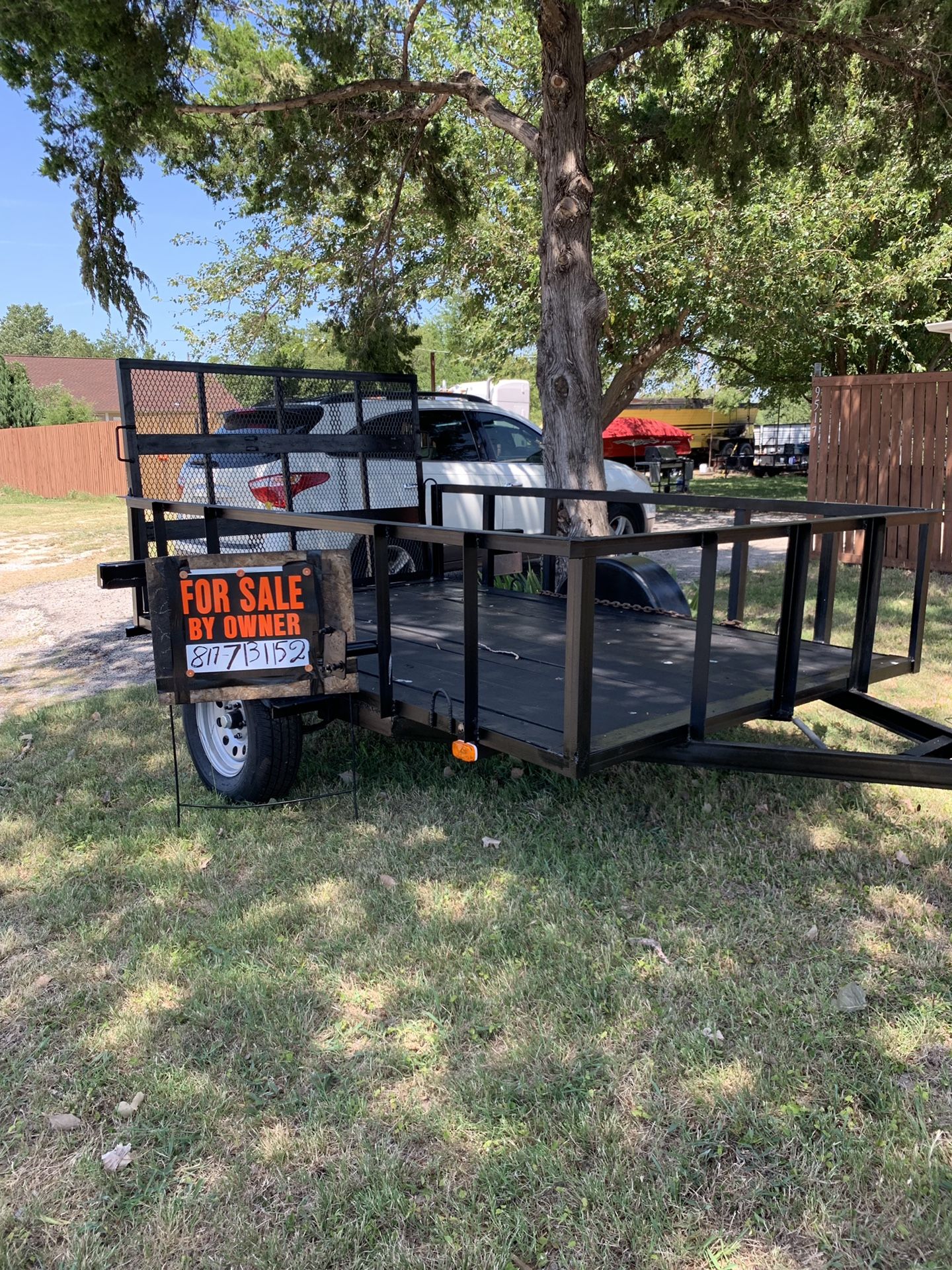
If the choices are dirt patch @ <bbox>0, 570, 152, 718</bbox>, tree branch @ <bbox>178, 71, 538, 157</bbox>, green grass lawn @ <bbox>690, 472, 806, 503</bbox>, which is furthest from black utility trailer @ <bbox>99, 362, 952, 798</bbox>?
green grass lawn @ <bbox>690, 472, 806, 503</bbox>

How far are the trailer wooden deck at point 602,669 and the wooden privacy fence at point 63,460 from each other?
22.3 meters

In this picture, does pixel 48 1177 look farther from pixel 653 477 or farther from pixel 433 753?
pixel 653 477

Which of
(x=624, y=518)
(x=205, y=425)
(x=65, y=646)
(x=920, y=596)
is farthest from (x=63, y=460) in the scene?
(x=920, y=596)

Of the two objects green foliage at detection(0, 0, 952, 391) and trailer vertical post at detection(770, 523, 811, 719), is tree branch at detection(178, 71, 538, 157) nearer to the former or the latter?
green foliage at detection(0, 0, 952, 391)

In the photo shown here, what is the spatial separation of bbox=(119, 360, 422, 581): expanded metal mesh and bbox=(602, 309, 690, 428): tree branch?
484 inches

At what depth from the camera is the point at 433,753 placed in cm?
500

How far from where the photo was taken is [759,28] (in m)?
7.34

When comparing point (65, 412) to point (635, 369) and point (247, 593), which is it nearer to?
point (635, 369)

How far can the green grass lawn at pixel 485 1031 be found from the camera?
2.09m

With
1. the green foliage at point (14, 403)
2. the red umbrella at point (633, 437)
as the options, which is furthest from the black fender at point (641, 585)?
the green foliage at point (14, 403)

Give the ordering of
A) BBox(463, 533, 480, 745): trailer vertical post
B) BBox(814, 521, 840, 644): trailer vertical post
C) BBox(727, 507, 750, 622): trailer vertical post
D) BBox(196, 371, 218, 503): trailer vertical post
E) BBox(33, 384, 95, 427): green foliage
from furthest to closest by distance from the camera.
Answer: BBox(33, 384, 95, 427): green foliage, BBox(196, 371, 218, 503): trailer vertical post, BBox(727, 507, 750, 622): trailer vertical post, BBox(814, 521, 840, 644): trailer vertical post, BBox(463, 533, 480, 745): trailer vertical post

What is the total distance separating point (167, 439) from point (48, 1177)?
403 centimetres

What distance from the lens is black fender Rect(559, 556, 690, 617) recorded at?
18.4ft

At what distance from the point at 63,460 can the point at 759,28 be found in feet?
82.0
